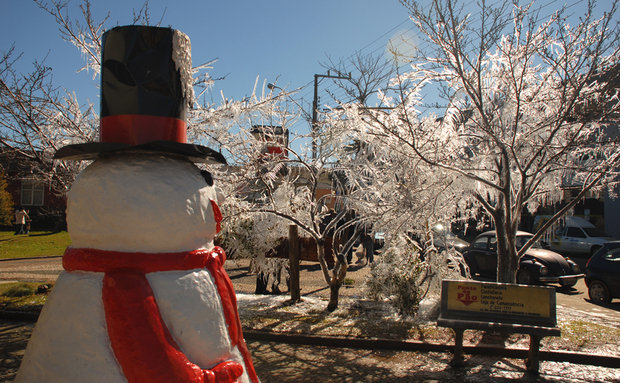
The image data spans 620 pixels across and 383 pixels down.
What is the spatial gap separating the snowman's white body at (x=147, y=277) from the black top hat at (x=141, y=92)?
0.16 meters

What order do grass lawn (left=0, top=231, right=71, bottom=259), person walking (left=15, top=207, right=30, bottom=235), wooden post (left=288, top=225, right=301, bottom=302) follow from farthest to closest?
person walking (left=15, top=207, right=30, bottom=235) < grass lawn (left=0, top=231, right=71, bottom=259) < wooden post (left=288, top=225, right=301, bottom=302)

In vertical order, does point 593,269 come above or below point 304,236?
below

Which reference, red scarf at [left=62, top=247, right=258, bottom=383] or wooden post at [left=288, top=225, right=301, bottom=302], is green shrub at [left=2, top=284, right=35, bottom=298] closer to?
wooden post at [left=288, top=225, right=301, bottom=302]

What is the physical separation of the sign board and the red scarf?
432 centimetres

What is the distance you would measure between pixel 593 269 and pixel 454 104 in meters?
6.50

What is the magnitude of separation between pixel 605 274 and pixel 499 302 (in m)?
5.81

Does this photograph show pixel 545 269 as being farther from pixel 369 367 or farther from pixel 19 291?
pixel 19 291

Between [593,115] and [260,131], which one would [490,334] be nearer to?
[593,115]

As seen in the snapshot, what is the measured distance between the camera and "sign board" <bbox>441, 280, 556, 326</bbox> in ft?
18.3

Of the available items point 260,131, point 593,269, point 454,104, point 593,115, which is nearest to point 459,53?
point 454,104

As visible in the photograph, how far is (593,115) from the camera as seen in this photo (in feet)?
17.6

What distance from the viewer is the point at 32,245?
19438mm

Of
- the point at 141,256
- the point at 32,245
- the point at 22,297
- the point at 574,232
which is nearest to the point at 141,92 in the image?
the point at 141,256

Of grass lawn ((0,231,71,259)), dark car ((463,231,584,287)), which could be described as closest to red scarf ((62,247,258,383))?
dark car ((463,231,584,287))
